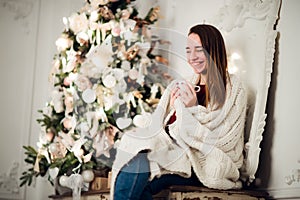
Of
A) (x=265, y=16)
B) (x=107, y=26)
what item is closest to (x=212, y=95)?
(x=265, y=16)

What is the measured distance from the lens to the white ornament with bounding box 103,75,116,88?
3555 mm

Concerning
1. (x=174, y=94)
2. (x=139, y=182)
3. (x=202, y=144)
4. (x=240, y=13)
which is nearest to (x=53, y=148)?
(x=174, y=94)

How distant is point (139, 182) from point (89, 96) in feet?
2.90

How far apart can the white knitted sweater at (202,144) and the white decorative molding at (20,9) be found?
6.12ft

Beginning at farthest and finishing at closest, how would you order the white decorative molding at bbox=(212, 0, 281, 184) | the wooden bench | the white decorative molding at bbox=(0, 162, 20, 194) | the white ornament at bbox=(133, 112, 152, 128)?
1. the white decorative molding at bbox=(0, 162, 20, 194)
2. the white ornament at bbox=(133, 112, 152, 128)
3. the white decorative molding at bbox=(212, 0, 281, 184)
4. the wooden bench

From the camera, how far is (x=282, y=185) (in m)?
3.00

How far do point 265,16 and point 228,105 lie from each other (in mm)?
520

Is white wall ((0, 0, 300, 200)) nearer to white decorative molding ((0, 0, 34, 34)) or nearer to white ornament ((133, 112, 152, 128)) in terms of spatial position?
white decorative molding ((0, 0, 34, 34))

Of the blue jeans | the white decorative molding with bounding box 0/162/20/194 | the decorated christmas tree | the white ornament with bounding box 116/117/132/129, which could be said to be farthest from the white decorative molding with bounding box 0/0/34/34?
the blue jeans

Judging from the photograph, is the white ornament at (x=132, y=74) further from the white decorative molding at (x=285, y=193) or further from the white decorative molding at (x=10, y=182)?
the white decorative molding at (x=10, y=182)

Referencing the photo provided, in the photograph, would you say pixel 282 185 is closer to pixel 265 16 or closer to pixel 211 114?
pixel 211 114

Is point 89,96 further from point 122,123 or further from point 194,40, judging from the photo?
point 194,40

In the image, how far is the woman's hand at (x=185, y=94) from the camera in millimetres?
3164

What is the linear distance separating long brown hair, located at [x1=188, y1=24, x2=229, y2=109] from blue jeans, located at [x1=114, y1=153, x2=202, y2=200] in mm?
469
